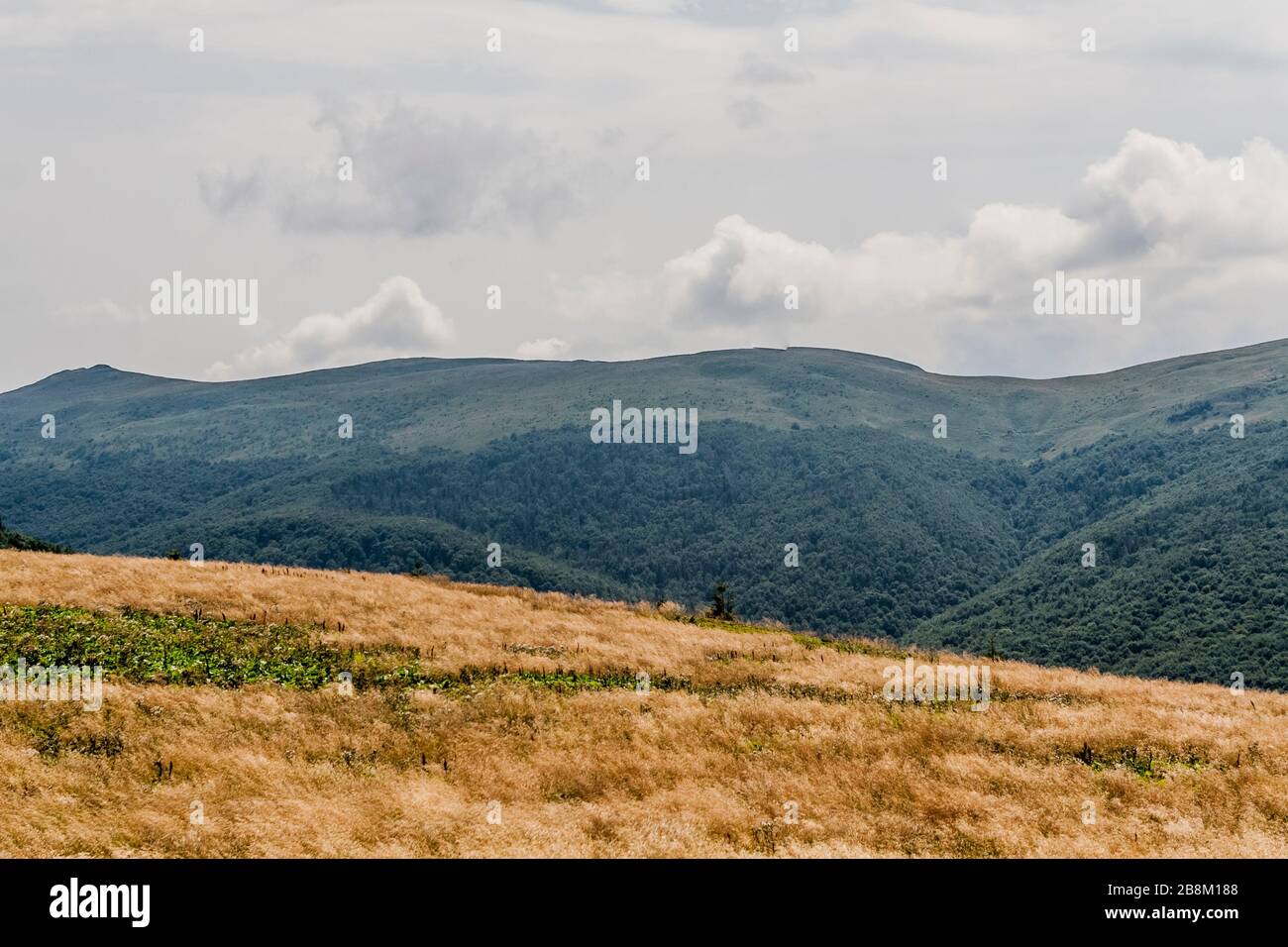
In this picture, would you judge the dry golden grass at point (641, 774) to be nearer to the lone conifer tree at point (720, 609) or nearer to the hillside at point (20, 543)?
the lone conifer tree at point (720, 609)

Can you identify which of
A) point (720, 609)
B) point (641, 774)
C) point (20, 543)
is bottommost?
point (641, 774)


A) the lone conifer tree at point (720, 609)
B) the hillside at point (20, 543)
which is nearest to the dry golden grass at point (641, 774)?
the lone conifer tree at point (720, 609)

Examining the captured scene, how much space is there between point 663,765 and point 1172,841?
795 cm

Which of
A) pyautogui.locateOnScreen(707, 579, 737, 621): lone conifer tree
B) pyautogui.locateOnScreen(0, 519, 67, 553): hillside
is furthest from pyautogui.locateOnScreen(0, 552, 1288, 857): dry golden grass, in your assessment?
pyautogui.locateOnScreen(0, 519, 67, 553): hillside

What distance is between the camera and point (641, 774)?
17281 millimetres

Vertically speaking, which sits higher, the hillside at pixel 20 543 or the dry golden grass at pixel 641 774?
the hillside at pixel 20 543

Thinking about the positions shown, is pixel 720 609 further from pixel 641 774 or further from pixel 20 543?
pixel 20 543

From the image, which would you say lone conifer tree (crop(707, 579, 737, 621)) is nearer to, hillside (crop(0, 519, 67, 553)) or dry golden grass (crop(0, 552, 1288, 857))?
dry golden grass (crop(0, 552, 1288, 857))

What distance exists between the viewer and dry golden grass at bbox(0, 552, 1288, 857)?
1369cm

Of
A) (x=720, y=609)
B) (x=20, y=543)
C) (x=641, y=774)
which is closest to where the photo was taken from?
(x=641, y=774)

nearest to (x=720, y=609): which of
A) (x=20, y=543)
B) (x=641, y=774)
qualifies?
(x=641, y=774)

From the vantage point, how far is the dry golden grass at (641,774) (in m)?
13.7
